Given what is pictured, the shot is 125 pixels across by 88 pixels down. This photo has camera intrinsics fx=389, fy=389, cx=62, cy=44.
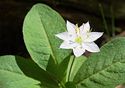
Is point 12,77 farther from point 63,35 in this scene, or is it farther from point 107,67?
point 107,67

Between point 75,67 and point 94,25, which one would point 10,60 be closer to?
point 75,67

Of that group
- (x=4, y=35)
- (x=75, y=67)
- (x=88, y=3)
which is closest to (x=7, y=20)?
(x=4, y=35)

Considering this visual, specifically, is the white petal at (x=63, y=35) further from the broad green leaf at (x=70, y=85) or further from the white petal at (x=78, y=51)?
the broad green leaf at (x=70, y=85)

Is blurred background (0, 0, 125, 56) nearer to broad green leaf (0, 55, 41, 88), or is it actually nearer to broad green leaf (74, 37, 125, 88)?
broad green leaf (0, 55, 41, 88)

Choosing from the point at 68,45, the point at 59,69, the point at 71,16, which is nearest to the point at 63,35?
the point at 68,45

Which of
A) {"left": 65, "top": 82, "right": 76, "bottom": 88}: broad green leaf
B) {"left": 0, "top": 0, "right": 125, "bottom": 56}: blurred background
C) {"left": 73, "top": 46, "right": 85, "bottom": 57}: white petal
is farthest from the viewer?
{"left": 0, "top": 0, "right": 125, "bottom": 56}: blurred background

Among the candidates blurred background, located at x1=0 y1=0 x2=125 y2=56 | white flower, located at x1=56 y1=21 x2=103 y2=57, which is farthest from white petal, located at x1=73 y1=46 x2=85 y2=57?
blurred background, located at x1=0 y1=0 x2=125 y2=56
